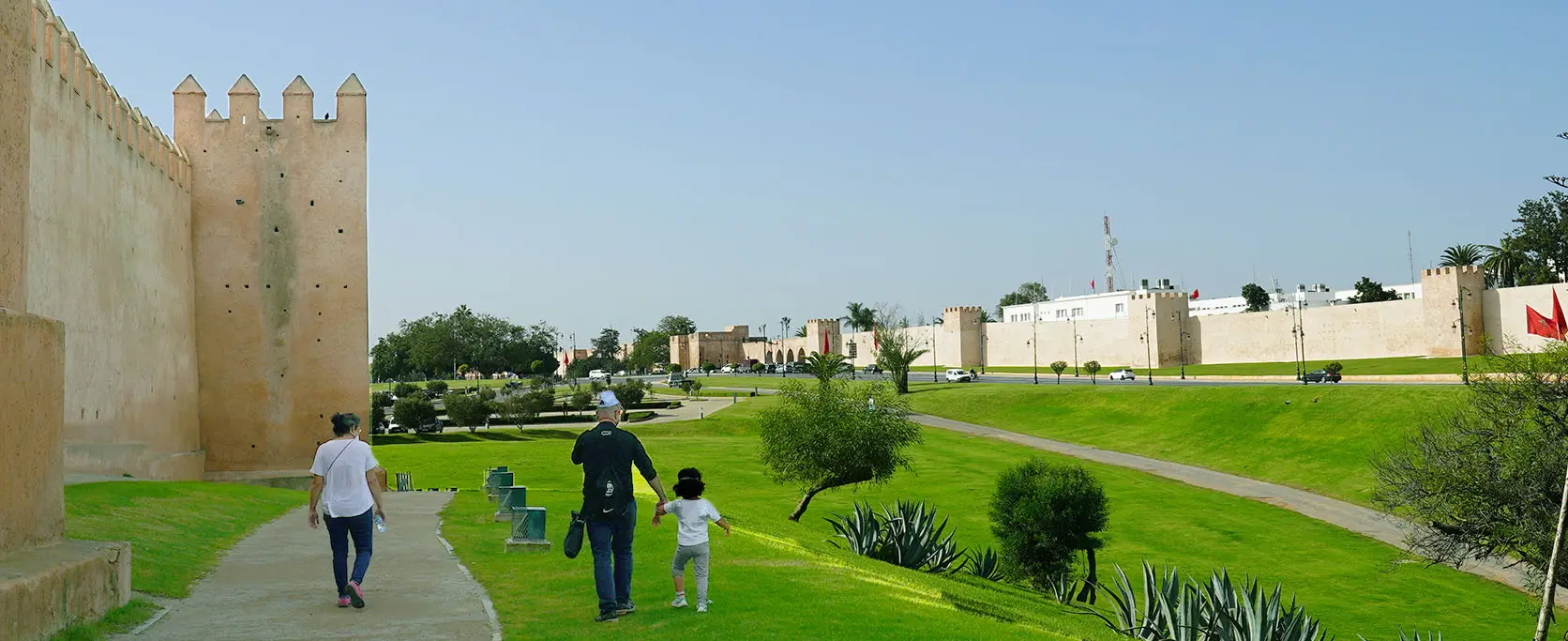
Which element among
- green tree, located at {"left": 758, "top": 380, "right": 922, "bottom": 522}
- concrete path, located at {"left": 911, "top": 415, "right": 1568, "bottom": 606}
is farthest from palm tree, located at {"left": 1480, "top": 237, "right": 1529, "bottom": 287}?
green tree, located at {"left": 758, "top": 380, "right": 922, "bottom": 522}

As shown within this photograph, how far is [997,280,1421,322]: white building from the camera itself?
10688 cm

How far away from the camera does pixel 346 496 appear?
30.5ft

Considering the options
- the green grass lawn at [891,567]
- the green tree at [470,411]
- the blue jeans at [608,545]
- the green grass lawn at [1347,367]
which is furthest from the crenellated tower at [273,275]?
the green grass lawn at [1347,367]

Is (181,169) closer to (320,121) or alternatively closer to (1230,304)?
(320,121)

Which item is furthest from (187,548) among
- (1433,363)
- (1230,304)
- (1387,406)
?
(1230,304)

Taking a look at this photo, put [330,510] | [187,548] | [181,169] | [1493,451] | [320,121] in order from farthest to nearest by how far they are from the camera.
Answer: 1. [320,121]
2. [181,169]
3. [1493,451]
4. [187,548]
5. [330,510]

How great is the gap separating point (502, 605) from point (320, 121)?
2156 centimetres

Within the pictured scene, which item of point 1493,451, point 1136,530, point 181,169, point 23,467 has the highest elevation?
point 181,169

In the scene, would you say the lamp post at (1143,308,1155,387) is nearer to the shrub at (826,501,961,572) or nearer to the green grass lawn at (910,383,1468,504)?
the green grass lawn at (910,383,1468,504)

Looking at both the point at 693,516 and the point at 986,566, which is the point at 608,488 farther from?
the point at 986,566

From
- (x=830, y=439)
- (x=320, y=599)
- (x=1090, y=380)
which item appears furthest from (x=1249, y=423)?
(x=320, y=599)

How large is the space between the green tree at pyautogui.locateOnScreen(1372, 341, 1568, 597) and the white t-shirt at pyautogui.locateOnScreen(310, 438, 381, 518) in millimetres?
19619

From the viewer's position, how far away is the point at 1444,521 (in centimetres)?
2219

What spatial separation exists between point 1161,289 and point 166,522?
110 meters
